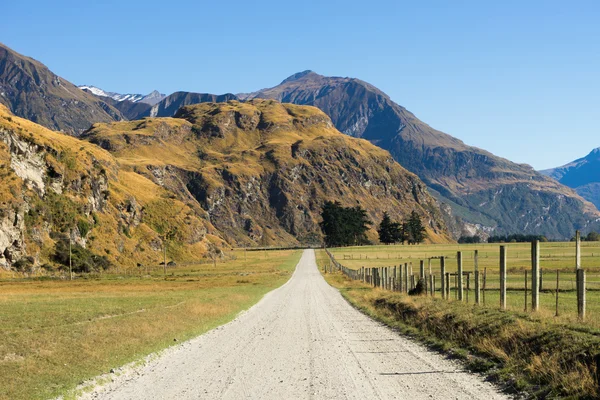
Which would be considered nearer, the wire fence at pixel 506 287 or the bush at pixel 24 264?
the wire fence at pixel 506 287

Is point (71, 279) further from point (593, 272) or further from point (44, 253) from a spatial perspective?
point (593, 272)

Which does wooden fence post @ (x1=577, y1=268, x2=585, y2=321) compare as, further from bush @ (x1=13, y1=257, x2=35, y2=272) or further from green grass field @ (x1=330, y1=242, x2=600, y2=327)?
bush @ (x1=13, y1=257, x2=35, y2=272)

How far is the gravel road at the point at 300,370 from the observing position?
44.6ft

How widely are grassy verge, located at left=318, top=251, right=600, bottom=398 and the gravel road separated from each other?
83 centimetres

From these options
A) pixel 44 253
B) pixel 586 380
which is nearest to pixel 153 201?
pixel 44 253

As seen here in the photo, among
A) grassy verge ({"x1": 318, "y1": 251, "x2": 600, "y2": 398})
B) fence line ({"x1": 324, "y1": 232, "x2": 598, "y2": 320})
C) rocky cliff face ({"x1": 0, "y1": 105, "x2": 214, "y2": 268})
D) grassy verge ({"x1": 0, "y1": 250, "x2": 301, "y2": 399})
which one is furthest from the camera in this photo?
rocky cliff face ({"x1": 0, "y1": 105, "x2": 214, "y2": 268})

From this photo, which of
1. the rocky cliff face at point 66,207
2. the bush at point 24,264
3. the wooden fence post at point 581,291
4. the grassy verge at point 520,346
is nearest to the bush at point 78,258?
the rocky cliff face at point 66,207

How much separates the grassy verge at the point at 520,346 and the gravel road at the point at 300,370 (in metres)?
0.83

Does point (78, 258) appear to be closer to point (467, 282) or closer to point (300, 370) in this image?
point (467, 282)

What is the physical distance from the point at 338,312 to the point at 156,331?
1323 centimetres

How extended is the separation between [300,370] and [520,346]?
20.6 feet

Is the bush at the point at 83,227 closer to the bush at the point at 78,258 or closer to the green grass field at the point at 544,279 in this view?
the bush at the point at 78,258

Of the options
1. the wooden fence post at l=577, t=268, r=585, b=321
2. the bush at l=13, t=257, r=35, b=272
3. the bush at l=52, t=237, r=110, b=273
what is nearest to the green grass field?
the wooden fence post at l=577, t=268, r=585, b=321

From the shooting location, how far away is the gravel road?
1359 centimetres
